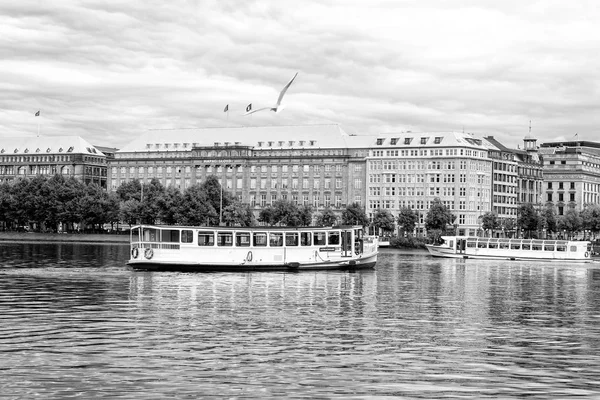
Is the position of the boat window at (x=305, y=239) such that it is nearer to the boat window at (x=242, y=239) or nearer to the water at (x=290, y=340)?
the boat window at (x=242, y=239)

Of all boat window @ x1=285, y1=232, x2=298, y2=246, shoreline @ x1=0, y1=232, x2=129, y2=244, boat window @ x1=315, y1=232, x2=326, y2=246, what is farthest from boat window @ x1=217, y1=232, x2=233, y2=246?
shoreline @ x1=0, y1=232, x2=129, y2=244

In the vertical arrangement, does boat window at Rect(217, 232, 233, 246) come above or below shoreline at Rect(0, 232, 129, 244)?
above

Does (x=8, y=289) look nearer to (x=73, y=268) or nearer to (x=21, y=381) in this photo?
(x=73, y=268)

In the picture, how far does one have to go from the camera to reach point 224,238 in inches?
3659

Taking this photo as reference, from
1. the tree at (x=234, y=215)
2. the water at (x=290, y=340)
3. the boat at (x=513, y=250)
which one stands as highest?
the tree at (x=234, y=215)

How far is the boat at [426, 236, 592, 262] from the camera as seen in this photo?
5625 inches

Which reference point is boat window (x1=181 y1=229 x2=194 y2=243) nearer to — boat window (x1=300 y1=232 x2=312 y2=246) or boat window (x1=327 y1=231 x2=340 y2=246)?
boat window (x1=300 y1=232 x2=312 y2=246)

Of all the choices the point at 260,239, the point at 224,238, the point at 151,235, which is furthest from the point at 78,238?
the point at 151,235

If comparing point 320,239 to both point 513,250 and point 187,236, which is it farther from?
point 513,250

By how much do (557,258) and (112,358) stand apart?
11317 cm

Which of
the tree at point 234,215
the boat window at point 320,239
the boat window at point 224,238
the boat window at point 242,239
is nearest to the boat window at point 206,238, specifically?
the boat window at point 224,238

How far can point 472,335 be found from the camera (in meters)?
46.6

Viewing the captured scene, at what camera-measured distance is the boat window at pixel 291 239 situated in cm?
9500

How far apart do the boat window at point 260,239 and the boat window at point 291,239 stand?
2.07 m
